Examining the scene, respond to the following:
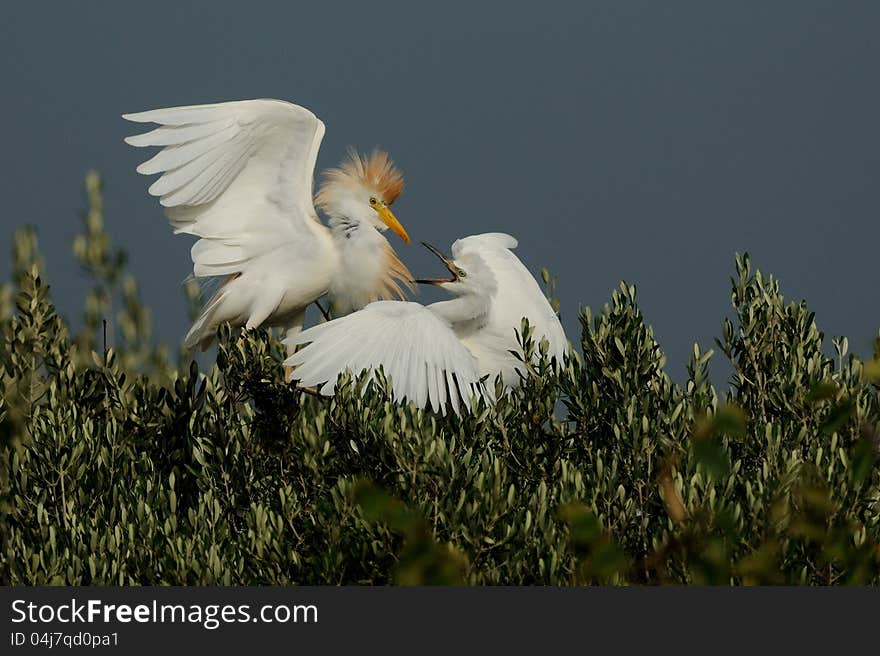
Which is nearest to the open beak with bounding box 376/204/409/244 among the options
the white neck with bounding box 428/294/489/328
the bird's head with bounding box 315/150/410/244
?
the bird's head with bounding box 315/150/410/244

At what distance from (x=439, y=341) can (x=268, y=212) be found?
6.94 ft

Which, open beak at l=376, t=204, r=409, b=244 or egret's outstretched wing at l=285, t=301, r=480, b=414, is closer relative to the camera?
egret's outstretched wing at l=285, t=301, r=480, b=414

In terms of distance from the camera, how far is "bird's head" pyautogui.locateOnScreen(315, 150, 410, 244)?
7508 millimetres

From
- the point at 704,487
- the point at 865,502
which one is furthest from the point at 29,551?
the point at 865,502

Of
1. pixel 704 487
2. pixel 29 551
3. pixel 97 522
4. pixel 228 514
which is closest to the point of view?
pixel 704 487

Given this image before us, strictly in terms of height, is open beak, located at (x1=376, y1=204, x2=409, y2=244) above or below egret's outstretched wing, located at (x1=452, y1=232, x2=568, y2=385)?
above

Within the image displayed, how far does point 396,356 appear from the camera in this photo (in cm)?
535

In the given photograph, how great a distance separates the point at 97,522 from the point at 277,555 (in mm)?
857

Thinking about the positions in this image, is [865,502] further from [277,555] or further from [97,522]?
[97,522]

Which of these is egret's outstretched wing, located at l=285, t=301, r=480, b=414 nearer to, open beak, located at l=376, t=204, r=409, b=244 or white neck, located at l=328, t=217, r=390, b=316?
white neck, located at l=328, t=217, r=390, b=316

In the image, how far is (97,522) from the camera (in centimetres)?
466

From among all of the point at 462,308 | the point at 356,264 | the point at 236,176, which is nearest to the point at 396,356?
the point at 462,308

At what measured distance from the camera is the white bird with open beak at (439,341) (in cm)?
530

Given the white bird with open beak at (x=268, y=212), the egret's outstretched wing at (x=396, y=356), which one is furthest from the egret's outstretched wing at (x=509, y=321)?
the white bird with open beak at (x=268, y=212)
